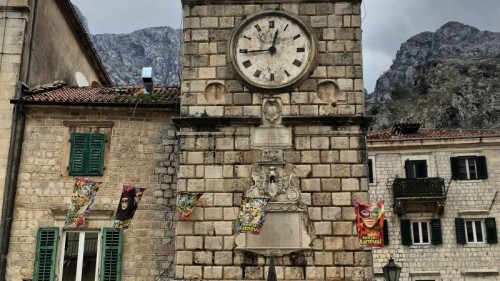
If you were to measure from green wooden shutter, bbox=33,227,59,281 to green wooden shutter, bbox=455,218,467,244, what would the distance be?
54.9 feet

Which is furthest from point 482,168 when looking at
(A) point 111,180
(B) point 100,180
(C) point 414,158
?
(B) point 100,180

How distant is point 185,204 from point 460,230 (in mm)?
16095

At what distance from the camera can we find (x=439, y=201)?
23.7 metres

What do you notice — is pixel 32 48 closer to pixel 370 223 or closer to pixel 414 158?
pixel 370 223

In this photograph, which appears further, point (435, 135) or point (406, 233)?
point (435, 135)

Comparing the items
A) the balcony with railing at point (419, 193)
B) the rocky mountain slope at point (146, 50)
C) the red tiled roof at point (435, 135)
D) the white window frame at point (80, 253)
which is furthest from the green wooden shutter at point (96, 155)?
the rocky mountain slope at point (146, 50)

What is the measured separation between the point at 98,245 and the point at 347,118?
19.7 ft

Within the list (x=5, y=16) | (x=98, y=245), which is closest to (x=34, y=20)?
(x=5, y=16)

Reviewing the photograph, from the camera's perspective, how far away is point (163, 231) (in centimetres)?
1279

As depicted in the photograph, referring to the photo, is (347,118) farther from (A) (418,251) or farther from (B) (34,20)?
(A) (418,251)

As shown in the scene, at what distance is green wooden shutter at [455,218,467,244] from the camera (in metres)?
23.5

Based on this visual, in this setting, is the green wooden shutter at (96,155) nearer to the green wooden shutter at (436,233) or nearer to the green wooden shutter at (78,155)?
the green wooden shutter at (78,155)

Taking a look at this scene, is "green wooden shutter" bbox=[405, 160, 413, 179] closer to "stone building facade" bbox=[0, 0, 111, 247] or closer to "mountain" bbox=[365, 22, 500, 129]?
"stone building facade" bbox=[0, 0, 111, 247]

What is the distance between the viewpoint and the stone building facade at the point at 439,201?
76.9 feet
